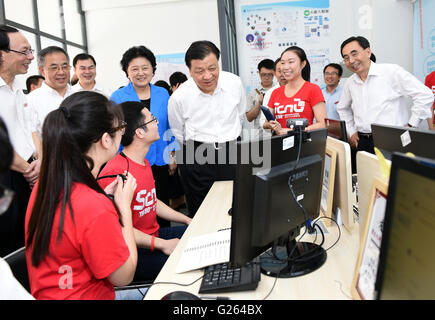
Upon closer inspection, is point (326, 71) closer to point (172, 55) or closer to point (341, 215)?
point (172, 55)

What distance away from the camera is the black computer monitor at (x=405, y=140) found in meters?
1.03

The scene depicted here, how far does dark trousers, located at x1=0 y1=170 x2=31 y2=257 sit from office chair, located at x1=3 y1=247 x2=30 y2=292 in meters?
0.85

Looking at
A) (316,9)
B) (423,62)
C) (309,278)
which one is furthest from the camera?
(316,9)

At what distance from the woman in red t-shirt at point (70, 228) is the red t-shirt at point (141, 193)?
19.6 inches

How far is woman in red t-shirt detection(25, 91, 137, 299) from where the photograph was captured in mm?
1037

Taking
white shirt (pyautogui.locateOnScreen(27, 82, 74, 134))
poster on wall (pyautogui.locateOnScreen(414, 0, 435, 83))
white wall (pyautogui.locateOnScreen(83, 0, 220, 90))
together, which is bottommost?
white shirt (pyautogui.locateOnScreen(27, 82, 74, 134))

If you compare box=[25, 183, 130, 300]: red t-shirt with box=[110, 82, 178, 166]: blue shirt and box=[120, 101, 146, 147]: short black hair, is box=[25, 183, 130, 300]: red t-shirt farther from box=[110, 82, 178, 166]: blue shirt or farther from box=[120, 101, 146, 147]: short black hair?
box=[110, 82, 178, 166]: blue shirt

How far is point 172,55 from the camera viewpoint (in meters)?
5.54

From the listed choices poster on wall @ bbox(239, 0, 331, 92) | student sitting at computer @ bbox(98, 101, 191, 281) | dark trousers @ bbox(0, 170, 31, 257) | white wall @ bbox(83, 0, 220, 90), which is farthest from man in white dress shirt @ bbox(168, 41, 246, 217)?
white wall @ bbox(83, 0, 220, 90)

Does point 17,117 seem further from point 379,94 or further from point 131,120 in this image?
point 379,94

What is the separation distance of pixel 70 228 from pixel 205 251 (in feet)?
1.58

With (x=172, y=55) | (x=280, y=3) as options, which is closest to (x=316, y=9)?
(x=280, y=3)

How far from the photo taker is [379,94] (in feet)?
9.63
